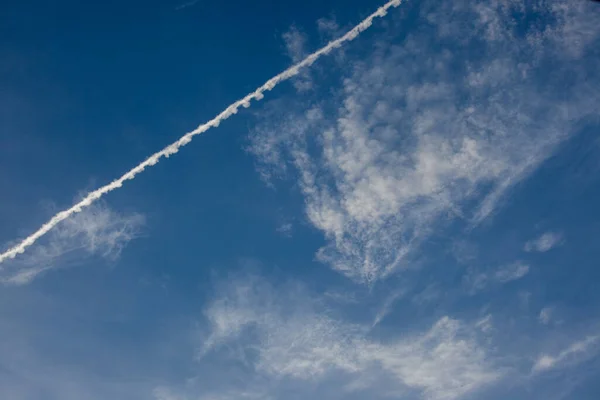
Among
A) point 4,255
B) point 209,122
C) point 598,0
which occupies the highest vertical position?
point 209,122

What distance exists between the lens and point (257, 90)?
6369 centimetres

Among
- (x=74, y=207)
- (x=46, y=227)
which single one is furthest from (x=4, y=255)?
(x=74, y=207)

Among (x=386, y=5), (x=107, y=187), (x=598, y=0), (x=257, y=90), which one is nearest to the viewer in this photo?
(x=598, y=0)

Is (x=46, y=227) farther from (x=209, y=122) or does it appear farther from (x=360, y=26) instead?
(x=360, y=26)

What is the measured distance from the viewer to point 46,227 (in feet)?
225

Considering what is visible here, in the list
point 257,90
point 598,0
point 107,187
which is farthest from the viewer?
point 107,187

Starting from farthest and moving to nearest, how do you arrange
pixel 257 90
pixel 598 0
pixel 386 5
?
pixel 257 90
pixel 386 5
pixel 598 0

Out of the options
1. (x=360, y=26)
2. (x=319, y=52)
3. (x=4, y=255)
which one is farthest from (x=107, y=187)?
(x=360, y=26)

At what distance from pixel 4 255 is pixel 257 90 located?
177 feet

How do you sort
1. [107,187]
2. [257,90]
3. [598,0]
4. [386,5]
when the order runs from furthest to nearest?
[107,187], [257,90], [386,5], [598,0]

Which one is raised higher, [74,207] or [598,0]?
[74,207]

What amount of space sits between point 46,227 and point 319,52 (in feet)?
193

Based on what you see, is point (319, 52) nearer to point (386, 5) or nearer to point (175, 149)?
point (386, 5)

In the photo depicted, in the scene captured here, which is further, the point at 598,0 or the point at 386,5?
the point at 386,5
